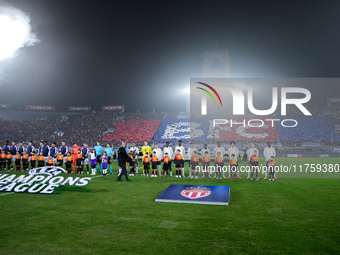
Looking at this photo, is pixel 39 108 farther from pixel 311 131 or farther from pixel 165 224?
pixel 165 224

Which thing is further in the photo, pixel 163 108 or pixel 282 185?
pixel 163 108

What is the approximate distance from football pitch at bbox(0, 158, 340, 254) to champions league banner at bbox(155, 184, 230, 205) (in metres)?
0.29

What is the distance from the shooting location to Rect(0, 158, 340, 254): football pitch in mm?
4512

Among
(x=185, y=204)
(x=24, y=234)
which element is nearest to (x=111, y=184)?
(x=185, y=204)

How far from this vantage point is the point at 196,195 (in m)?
8.23

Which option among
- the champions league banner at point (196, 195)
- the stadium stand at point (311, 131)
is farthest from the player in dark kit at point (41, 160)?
the stadium stand at point (311, 131)

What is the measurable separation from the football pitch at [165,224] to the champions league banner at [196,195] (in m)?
0.29

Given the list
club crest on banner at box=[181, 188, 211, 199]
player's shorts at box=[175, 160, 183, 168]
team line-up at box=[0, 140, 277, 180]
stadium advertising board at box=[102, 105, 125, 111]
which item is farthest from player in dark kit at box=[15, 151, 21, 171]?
stadium advertising board at box=[102, 105, 125, 111]

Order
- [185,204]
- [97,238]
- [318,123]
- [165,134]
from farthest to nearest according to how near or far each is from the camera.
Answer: [165,134], [318,123], [185,204], [97,238]

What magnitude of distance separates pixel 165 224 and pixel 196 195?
2.67 meters

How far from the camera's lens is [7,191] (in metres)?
9.49

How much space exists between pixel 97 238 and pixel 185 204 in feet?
10.5

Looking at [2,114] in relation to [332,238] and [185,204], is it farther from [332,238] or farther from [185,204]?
[332,238]

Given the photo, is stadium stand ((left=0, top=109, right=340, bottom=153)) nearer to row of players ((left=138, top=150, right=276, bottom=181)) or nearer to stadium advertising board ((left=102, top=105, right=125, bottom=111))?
stadium advertising board ((left=102, top=105, right=125, bottom=111))
